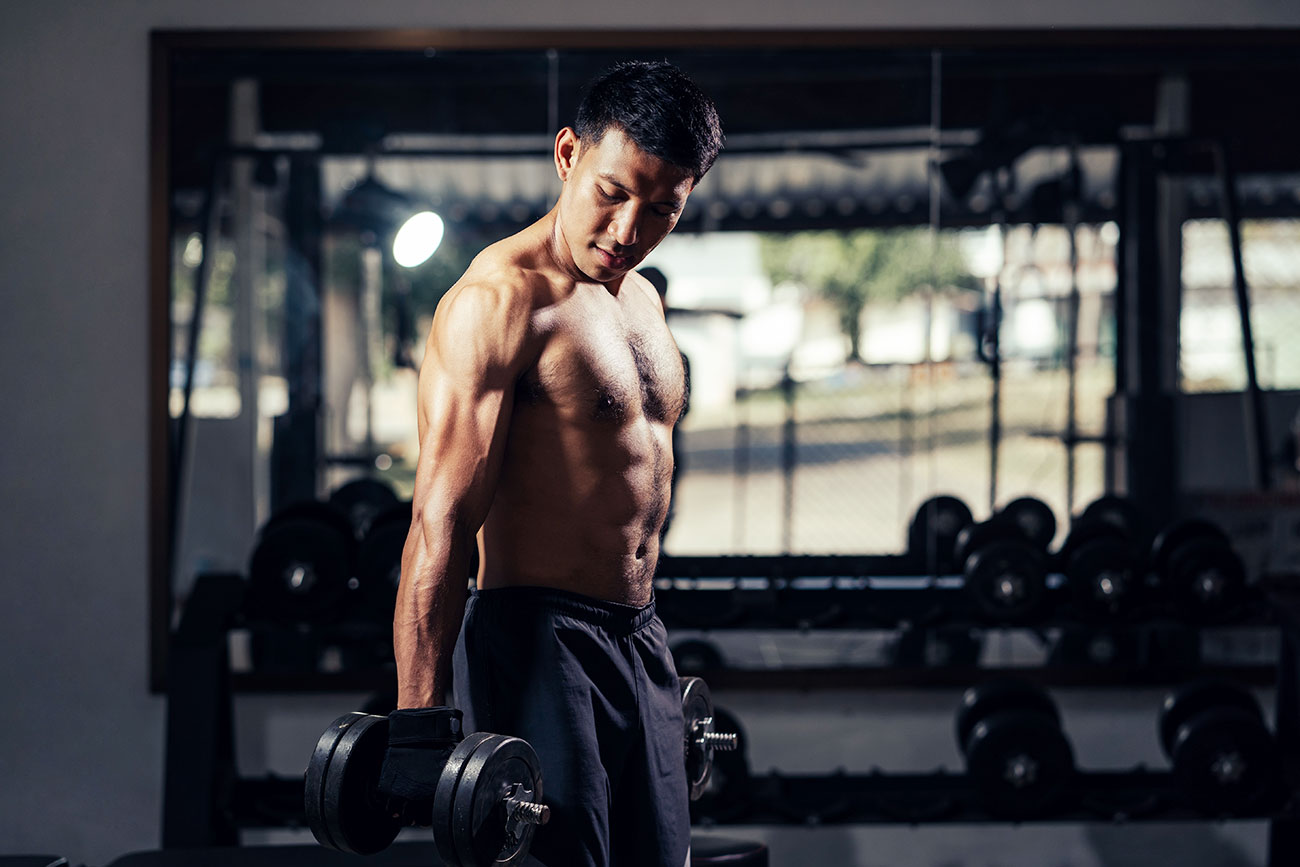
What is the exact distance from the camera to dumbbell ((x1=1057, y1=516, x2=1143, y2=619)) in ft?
7.99

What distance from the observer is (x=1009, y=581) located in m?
2.45

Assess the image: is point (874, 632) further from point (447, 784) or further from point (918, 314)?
point (447, 784)

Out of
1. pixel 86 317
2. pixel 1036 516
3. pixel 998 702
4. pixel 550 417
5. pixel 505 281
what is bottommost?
pixel 998 702

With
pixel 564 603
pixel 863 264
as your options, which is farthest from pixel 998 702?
pixel 564 603

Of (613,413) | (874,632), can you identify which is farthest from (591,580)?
(874,632)

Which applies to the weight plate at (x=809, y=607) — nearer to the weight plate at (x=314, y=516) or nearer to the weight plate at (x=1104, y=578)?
the weight plate at (x=1104, y=578)

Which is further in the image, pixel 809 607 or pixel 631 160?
pixel 809 607

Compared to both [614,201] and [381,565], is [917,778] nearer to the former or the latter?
[381,565]

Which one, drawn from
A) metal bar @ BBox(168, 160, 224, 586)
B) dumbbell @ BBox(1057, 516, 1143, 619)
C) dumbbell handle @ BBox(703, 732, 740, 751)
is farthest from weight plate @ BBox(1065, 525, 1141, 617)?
metal bar @ BBox(168, 160, 224, 586)

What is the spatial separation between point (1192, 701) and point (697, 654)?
1.14 m

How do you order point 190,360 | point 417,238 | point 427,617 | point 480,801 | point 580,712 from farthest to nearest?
point 190,360 < point 417,238 < point 580,712 < point 427,617 < point 480,801

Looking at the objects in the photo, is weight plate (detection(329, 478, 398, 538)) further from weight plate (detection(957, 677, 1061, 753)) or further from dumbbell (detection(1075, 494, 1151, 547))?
dumbbell (detection(1075, 494, 1151, 547))

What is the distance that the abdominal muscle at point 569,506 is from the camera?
→ 1.27 metres

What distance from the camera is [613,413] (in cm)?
130
